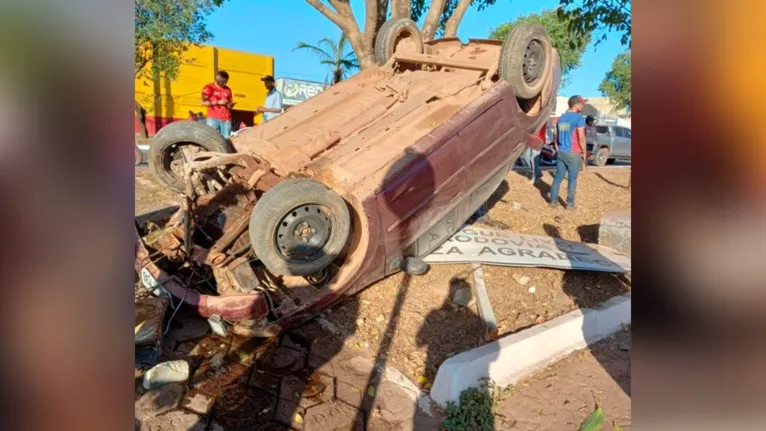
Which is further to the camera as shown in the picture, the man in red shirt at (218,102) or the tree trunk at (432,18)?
the tree trunk at (432,18)

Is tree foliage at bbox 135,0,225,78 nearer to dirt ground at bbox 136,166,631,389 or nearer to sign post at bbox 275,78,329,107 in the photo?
sign post at bbox 275,78,329,107

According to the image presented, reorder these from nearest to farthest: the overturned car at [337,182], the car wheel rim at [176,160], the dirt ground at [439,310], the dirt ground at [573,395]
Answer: the dirt ground at [573,395]
the overturned car at [337,182]
the dirt ground at [439,310]
the car wheel rim at [176,160]

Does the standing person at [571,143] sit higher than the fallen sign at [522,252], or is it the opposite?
the standing person at [571,143]

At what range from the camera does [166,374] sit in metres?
3.14

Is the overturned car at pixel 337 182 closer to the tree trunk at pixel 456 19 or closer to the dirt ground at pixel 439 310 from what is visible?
the dirt ground at pixel 439 310

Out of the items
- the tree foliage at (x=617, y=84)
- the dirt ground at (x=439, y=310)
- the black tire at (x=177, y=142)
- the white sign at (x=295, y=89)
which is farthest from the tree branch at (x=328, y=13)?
the tree foliage at (x=617, y=84)

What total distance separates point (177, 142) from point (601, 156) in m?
16.8

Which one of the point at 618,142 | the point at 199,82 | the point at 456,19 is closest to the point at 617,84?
the point at 618,142

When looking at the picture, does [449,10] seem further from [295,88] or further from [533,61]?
[295,88]

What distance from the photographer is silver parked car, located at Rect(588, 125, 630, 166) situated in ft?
58.5

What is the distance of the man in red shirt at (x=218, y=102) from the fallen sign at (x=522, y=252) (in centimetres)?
409

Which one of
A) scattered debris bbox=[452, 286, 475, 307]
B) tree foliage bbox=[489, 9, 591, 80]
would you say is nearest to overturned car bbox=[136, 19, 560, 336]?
scattered debris bbox=[452, 286, 475, 307]

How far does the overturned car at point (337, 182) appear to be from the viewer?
12.0 feet
